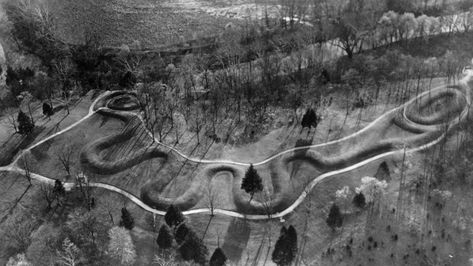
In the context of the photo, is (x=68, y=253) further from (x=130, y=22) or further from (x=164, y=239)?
(x=130, y=22)

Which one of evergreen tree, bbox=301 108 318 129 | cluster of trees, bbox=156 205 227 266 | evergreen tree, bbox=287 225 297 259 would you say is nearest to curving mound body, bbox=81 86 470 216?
cluster of trees, bbox=156 205 227 266

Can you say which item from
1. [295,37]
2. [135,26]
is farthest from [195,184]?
[135,26]

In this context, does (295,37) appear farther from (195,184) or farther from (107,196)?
(107,196)

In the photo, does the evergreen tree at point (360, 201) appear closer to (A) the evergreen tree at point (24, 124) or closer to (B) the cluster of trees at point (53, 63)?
(B) the cluster of trees at point (53, 63)

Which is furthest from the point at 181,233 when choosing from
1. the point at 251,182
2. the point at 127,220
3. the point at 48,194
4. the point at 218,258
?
the point at 48,194

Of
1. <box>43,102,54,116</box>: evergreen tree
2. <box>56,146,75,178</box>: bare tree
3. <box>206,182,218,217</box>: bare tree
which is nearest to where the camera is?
<box>206,182,218,217</box>: bare tree

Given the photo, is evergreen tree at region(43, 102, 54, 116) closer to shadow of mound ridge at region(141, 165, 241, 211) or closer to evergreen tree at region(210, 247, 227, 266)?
shadow of mound ridge at region(141, 165, 241, 211)

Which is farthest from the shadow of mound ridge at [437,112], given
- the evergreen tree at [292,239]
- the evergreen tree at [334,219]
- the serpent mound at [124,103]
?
the serpent mound at [124,103]
